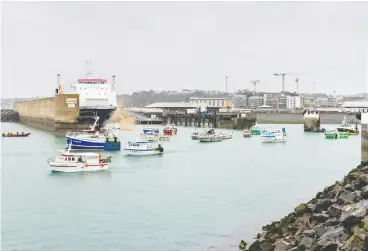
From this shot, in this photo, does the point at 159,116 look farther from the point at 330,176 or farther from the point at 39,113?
the point at 330,176

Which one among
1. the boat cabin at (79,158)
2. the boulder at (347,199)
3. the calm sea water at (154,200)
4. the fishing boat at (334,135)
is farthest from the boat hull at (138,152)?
the fishing boat at (334,135)

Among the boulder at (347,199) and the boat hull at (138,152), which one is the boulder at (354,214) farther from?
the boat hull at (138,152)

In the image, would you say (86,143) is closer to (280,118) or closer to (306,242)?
(306,242)

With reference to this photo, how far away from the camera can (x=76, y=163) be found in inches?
1127

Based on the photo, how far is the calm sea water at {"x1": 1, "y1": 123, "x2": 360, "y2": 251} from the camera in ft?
50.0

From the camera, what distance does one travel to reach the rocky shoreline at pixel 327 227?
1010 cm

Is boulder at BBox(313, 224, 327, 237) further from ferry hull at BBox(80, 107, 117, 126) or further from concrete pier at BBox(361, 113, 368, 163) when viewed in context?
ferry hull at BBox(80, 107, 117, 126)

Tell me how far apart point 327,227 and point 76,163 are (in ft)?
62.3

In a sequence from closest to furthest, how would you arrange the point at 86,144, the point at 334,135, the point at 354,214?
1. the point at 354,214
2. the point at 86,144
3. the point at 334,135

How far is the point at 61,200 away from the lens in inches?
829

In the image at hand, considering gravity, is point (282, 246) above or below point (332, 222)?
below

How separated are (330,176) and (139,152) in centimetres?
1397

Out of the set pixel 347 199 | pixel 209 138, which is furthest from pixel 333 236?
pixel 209 138

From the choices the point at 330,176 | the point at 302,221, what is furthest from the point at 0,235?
the point at 330,176
